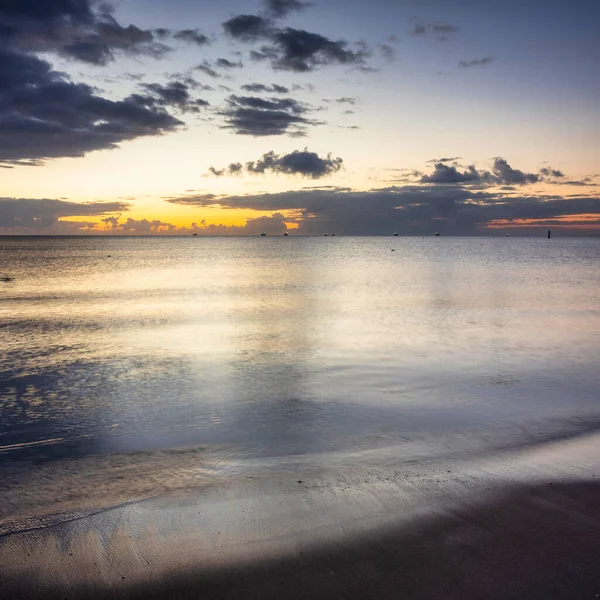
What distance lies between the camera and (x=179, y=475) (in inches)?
352

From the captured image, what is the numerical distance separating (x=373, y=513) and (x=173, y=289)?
142ft

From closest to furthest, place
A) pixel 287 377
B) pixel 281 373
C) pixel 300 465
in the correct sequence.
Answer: pixel 300 465, pixel 287 377, pixel 281 373

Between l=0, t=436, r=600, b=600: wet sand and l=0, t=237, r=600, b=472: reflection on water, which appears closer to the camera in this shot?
l=0, t=436, r=600, b=600: wet sand

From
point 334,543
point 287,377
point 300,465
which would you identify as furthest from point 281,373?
point 334,543

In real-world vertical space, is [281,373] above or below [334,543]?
below

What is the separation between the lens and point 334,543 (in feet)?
20.9

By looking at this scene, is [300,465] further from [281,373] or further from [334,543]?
[281,373]

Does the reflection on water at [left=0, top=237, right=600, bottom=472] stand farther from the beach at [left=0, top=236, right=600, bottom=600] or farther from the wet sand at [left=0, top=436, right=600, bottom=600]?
the wet sand at [left=0, top=436, right=600, bottom=600]

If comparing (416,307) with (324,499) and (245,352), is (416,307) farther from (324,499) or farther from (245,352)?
(324,499)

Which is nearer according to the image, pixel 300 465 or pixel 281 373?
pixel 300 465

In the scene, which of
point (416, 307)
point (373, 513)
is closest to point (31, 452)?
point (373, 513)

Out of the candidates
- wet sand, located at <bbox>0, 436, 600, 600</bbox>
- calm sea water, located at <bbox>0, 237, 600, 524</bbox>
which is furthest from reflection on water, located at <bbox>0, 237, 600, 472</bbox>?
wet sand, located at <bbox>0, 436, 600, 600</bbox>

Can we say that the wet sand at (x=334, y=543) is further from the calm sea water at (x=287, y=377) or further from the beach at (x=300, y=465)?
the calm sea water at (x=287, y=377)

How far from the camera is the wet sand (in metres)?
5.55
